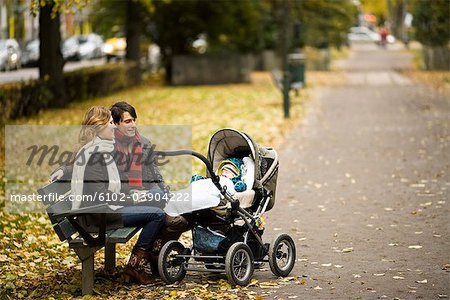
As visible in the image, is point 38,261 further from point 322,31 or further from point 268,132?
point 322,31

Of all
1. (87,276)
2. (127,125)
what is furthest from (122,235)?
(127,125)

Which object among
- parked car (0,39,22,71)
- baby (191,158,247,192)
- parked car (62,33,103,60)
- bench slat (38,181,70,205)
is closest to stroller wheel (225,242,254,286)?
baby (191,158,247,192)

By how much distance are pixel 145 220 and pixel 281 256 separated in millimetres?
1321

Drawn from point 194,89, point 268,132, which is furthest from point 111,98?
point 268,132

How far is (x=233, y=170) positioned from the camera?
8680 mm

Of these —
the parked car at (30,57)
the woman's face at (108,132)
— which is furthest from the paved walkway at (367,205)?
the parked car at (30,57)

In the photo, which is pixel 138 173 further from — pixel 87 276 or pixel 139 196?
pixel 87 276

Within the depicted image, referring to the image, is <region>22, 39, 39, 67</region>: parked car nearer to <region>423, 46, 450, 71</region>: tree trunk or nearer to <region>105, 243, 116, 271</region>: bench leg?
<region>423, 46, 450, 71</region>: tree trunk

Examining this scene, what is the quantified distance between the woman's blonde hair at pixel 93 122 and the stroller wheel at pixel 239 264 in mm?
1413

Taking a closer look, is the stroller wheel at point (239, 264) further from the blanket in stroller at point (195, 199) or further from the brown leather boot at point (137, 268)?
the brown leather boot at point (137, 268)

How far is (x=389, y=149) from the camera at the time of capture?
1825 cm

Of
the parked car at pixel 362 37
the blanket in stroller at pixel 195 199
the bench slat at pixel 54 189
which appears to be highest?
the parked car at pixel 362 37

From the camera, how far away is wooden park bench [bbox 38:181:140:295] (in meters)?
7.70

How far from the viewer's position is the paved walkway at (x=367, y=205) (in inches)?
330
